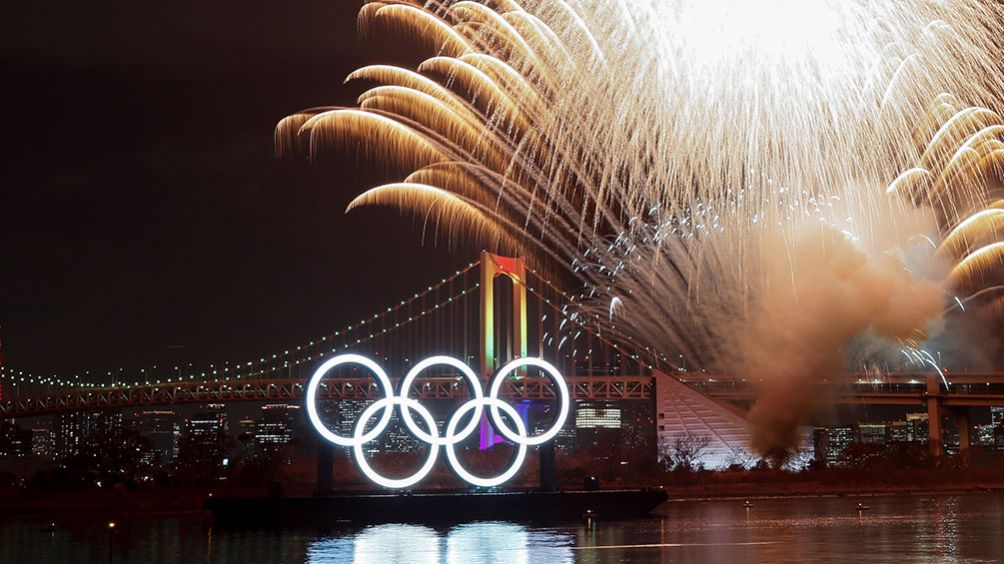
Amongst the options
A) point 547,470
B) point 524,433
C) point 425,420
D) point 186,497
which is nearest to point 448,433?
point 425,420

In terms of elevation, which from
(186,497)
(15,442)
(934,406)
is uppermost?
(934,406)

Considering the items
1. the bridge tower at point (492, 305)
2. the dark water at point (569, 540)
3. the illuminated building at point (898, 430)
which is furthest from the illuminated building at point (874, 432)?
the dark water at point (569, 540)

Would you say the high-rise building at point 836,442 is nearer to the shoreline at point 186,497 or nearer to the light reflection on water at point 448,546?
the shoreline at point 186,497

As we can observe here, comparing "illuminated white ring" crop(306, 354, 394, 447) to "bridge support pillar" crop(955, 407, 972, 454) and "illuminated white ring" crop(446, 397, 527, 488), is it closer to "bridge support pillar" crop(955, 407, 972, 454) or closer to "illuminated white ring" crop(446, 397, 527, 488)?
"illuminated white ring" crop(446, 397, 527, 488)

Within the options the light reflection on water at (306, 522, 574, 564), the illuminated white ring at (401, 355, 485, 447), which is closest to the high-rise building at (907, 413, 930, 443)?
the illuminated white ring at (401, 355, 485, 447)

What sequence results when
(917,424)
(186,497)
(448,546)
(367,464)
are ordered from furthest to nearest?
(917,424)
(186,497)
(367,464)
(448,546)

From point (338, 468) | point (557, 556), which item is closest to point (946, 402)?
point (338, 468)

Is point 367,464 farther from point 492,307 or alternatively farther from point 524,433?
point 492,307
